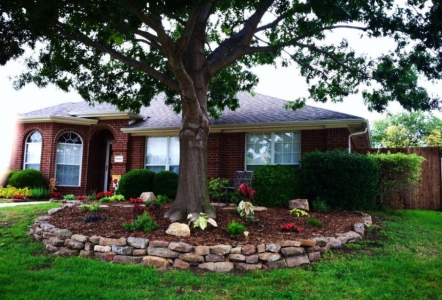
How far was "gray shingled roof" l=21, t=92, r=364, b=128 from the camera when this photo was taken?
12227 millimetres

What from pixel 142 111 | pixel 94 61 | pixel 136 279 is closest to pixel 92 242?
pixel 136 279

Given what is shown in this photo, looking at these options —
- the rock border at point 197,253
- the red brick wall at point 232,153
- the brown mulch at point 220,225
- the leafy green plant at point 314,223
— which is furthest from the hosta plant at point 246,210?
the red brick wall at point 232,153

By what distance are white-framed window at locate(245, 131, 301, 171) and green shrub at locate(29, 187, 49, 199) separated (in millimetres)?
7493

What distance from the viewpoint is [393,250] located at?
6.28 m

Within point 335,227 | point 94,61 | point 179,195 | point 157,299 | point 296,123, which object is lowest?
point 157,299

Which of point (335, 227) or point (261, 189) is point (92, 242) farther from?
point (261, 189)

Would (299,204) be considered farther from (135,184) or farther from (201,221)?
(135,184)

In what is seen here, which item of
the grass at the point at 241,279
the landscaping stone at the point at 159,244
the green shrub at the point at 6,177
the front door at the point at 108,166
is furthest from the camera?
the front door at the point at 108,166

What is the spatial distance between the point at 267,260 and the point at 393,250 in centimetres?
236

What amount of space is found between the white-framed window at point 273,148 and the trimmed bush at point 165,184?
2.70m

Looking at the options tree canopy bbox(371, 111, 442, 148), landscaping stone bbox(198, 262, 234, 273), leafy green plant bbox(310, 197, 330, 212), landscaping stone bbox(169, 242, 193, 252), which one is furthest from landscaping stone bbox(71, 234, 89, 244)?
tree canopy bbox(371, 111, 442, 148)

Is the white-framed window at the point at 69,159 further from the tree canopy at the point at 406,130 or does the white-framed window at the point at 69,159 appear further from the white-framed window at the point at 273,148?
the tree canopy at the point at 406,130

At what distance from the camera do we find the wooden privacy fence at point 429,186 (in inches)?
472

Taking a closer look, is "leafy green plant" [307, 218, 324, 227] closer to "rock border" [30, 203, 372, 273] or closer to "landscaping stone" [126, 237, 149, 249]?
"rock border" [30, 203, 372, 273]
